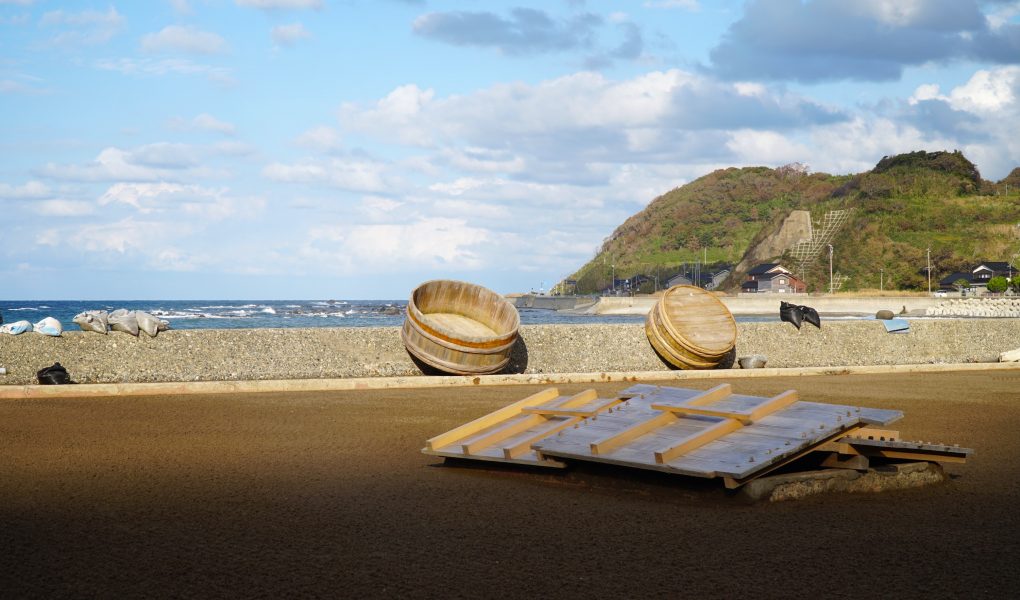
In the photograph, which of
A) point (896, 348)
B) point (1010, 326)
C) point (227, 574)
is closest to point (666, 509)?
point (227, 574)

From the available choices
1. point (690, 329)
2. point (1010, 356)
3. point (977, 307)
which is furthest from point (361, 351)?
point (977, 307)

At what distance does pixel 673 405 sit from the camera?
718 cm

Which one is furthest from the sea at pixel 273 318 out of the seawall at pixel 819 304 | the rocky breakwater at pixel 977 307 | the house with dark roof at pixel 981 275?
the house with dark roof at pixel 981 275

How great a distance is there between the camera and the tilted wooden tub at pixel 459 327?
14.1 metres

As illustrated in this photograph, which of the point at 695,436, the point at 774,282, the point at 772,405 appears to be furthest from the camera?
the point at 774,282

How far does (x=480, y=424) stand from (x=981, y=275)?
3426 inches

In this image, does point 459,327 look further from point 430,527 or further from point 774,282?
point 774,282

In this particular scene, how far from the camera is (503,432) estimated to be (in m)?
7.57

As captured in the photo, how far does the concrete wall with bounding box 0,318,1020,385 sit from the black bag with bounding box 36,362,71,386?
23.1 inches

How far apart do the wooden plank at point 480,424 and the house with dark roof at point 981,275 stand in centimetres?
8257

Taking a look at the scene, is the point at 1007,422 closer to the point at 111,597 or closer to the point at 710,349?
the point at 710,349

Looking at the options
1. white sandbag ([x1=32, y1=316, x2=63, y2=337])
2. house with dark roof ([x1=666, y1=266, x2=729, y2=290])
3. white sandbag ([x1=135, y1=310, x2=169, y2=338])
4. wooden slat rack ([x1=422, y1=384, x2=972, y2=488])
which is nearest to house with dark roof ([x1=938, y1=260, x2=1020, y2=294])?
house with dark roof ([x1=666, y1=266, x2=729, y2=290])

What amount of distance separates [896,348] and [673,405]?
1309 centimetres

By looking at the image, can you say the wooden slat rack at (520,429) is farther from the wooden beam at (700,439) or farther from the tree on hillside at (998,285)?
the tree on hillside at (998,285)
